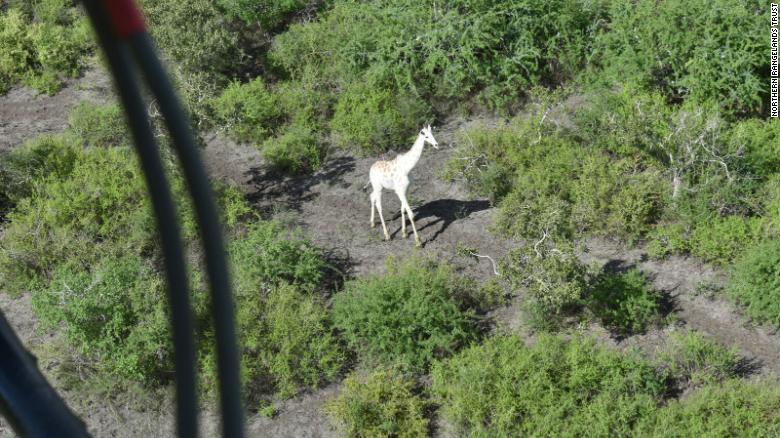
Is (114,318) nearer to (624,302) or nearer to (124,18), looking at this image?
(624,302)

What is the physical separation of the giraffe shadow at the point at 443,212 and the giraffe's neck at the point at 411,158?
2.91 feet

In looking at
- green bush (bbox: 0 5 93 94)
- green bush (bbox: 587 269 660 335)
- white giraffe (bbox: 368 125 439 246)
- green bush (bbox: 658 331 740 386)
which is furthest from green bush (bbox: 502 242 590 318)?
green bush (bbox: 0 5 93 94)

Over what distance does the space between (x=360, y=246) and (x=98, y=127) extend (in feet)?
16.0

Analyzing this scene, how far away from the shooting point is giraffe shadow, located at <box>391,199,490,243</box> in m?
11.3

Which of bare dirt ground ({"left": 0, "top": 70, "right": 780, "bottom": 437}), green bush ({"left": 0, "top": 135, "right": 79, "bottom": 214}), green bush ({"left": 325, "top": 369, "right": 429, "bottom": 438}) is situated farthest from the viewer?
green bush ({"left": 0, "top": 135, "right": 79, "bottom": 214})

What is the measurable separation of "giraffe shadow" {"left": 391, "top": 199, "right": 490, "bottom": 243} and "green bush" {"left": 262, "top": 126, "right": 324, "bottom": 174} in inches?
69.8

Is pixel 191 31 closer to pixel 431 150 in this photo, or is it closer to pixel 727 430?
pixel 431 150

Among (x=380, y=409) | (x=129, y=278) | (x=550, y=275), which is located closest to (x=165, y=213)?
(x=380, y=409)

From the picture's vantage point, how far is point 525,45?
45.3ft

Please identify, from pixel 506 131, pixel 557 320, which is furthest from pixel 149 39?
pixel 506 131

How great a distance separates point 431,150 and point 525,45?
237 centimetres

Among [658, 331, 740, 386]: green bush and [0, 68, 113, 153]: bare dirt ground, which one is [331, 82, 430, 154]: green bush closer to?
[0, 68, 113, 153]: bare dirt ground

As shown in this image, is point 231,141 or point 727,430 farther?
point 231,141

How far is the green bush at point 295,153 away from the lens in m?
12.7
